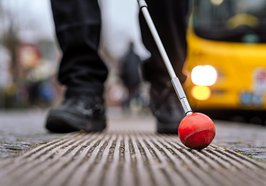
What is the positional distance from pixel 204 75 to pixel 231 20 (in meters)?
1.27

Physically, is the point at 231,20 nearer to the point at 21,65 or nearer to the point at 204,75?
the point at 204,75

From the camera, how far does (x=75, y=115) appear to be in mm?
2537

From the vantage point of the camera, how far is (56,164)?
1295 mm

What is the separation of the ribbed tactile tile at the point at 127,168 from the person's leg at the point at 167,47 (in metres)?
1.10

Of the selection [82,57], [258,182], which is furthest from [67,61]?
[258,182]

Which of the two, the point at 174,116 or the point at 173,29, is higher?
the point at 173,29

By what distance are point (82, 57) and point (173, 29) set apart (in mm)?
488

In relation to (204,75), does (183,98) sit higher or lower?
lower

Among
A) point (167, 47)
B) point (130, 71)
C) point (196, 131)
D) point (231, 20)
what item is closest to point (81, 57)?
point (167, 47)

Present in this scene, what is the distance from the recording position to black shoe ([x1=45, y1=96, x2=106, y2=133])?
251cm

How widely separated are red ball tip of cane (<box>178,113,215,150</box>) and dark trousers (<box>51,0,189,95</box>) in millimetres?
1021

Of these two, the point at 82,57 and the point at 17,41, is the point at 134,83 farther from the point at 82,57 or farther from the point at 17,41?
the point at 17,41

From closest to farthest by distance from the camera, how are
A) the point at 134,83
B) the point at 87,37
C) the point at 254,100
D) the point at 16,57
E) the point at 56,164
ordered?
the point at 56,164, the point at 87,37, the point at 254,100, the point at 134,83, the point at 16,57

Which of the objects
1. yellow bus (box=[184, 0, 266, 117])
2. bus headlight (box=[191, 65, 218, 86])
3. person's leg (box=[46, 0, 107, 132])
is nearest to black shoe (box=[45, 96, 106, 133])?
person's leg (box=[46, 0, 107, 132])
